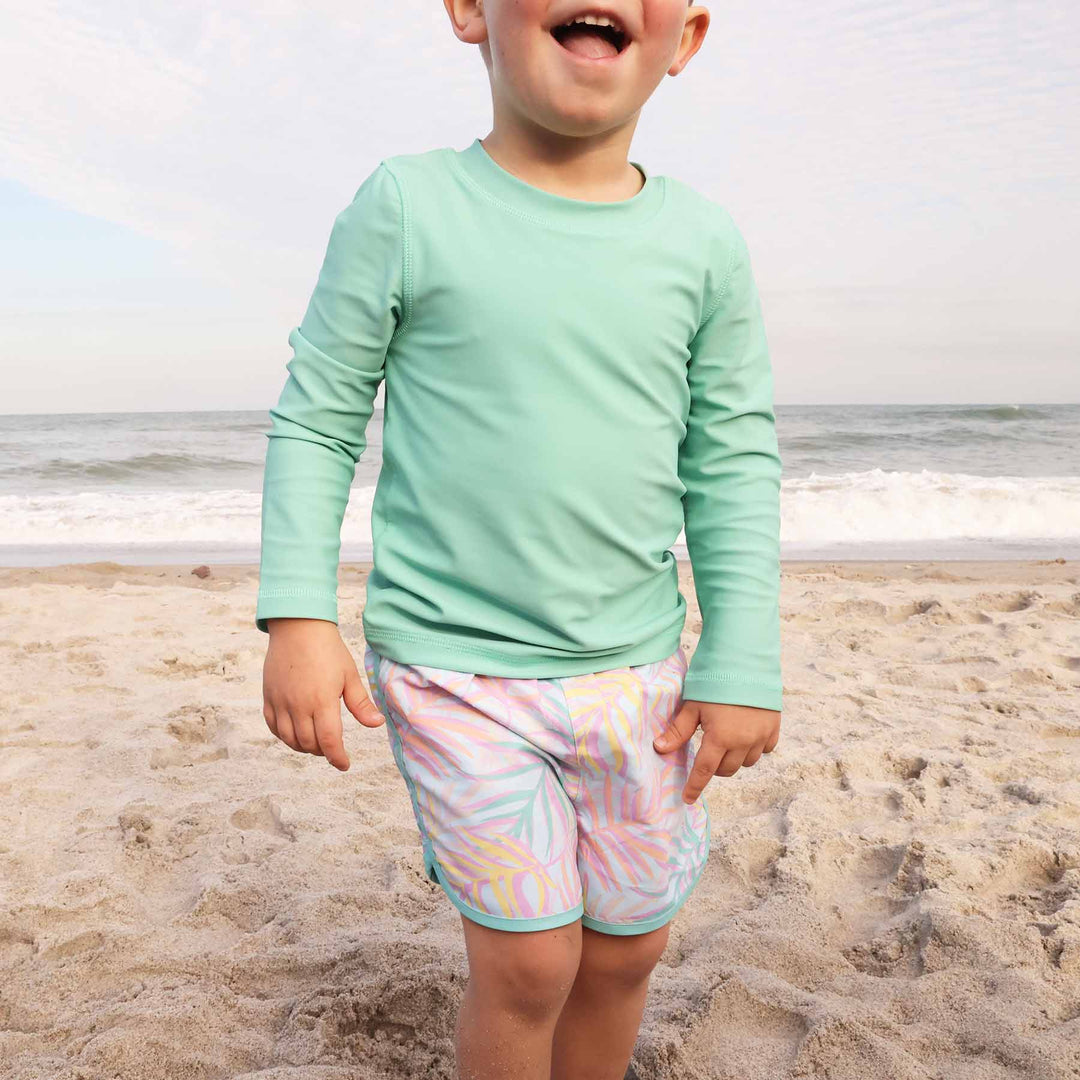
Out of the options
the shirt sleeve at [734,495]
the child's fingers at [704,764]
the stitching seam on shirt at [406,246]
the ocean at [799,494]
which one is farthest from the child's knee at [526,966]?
the ocean at [799,494]

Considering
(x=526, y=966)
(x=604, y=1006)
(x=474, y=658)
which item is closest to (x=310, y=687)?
(x=474, y=658)

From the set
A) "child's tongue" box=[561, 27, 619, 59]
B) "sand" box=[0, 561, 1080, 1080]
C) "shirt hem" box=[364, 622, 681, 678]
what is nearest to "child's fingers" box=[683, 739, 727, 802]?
"shirt hem" box=[364, 622, 681, 678]

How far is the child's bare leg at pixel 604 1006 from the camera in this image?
5.07ft

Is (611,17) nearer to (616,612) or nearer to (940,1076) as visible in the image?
(616,612)

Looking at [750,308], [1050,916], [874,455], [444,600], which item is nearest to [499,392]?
[444,600]

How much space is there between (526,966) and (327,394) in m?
0.80

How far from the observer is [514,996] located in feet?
4.56

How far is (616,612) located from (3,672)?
A: 3537 mm

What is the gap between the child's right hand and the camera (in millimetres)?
1383

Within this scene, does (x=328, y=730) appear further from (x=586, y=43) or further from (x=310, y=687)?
(x=586, y=43)

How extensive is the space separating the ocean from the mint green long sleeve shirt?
210 inches

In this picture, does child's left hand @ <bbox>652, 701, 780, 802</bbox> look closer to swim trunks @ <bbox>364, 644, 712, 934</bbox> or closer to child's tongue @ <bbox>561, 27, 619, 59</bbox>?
swim trunks @ <bbox>364, 644, 712, 934</bbox>

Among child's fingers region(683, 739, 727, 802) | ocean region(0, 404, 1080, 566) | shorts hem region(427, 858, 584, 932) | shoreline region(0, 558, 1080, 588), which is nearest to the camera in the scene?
shorts hem region(427, 858, 584, 932)

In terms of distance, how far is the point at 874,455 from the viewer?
15.8 meters
